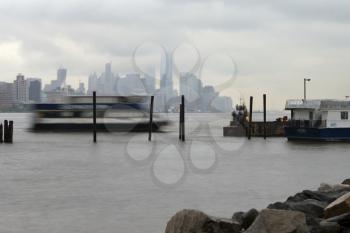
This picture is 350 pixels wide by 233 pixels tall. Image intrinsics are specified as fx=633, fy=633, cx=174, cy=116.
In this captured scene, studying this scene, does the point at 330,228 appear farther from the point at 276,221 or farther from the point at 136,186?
the point at 136,186

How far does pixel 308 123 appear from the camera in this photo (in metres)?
66.9

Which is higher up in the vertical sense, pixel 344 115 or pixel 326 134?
pixel 344 115

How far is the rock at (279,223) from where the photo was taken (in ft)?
42.3

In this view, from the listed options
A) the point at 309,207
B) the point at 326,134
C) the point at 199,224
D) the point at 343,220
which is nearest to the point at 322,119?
the point at 326,134

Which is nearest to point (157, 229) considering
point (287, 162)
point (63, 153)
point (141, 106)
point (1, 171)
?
point (1, 171)

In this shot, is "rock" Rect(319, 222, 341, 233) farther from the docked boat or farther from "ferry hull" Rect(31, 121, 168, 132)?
"ferry hull" Rect(31, 121, 168, 132)

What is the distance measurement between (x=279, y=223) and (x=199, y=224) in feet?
5.85

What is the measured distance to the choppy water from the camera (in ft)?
62.0

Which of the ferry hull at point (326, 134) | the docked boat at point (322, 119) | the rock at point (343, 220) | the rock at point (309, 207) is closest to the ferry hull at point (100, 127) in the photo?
the docked boat at point (322, 119)

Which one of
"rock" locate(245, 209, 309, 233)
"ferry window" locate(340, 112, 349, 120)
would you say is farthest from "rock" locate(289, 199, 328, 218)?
"ferry window" locate(340, 112, 349, 120)

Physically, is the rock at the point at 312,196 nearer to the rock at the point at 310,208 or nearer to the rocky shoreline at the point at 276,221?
the rock at the point at 310,208

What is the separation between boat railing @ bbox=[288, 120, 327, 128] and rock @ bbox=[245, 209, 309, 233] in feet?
176

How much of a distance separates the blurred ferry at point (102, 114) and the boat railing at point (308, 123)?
34.2m

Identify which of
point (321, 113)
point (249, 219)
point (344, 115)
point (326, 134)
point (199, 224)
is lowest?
point (249, 219)
